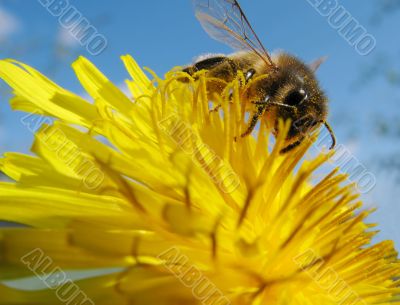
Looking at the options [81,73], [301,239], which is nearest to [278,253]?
[301,239]

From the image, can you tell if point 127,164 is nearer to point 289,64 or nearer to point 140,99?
point 140,99

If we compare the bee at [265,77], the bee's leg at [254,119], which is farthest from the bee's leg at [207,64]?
the bee's leg at [254,119]

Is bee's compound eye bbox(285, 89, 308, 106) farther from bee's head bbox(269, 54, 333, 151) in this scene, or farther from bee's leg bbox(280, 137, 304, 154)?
bee's leg bbox(280, 137, 304, 154)

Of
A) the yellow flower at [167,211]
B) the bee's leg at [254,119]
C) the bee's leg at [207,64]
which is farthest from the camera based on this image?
the bee's leg at [207,64]

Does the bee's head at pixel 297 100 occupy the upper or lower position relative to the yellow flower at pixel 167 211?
upper

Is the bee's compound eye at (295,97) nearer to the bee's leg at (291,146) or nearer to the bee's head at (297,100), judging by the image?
the bee's head at (297,100)

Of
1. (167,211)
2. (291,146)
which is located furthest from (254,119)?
(167,211)

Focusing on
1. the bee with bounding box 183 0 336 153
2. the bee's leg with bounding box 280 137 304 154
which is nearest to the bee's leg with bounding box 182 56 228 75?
the bee with bounding box 183 0 336 153
